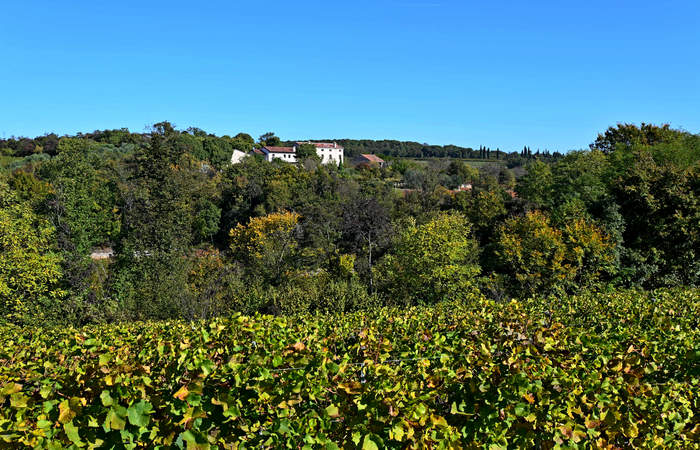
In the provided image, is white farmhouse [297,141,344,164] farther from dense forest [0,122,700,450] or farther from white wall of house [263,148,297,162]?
dense forest [0,122,700,450]

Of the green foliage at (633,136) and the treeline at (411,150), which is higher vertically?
the treeline at (411,150)

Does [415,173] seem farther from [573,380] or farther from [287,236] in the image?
[573,380]

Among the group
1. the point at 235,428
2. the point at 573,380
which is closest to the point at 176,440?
the point at 235,428

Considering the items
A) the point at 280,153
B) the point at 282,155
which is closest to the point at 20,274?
the point at 280,153

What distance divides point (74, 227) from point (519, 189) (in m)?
35.7

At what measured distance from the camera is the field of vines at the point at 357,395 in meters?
2.89

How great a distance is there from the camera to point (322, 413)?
3.19 m

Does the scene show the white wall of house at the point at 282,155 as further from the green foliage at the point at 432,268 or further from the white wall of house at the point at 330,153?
the green foliage at the point at 432,268

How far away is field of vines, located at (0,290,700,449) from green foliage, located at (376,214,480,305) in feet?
47.6

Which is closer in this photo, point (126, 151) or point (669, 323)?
point (669, 323)

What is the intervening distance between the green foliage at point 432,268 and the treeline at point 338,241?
0.22ft

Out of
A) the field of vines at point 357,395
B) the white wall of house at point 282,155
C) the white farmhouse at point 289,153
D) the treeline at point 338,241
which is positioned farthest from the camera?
the white wall of house at point 282,155

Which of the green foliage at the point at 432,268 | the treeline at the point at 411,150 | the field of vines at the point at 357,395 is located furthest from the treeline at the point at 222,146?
the field of vines at the point at 357,395

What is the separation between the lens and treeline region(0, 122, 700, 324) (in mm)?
18703
